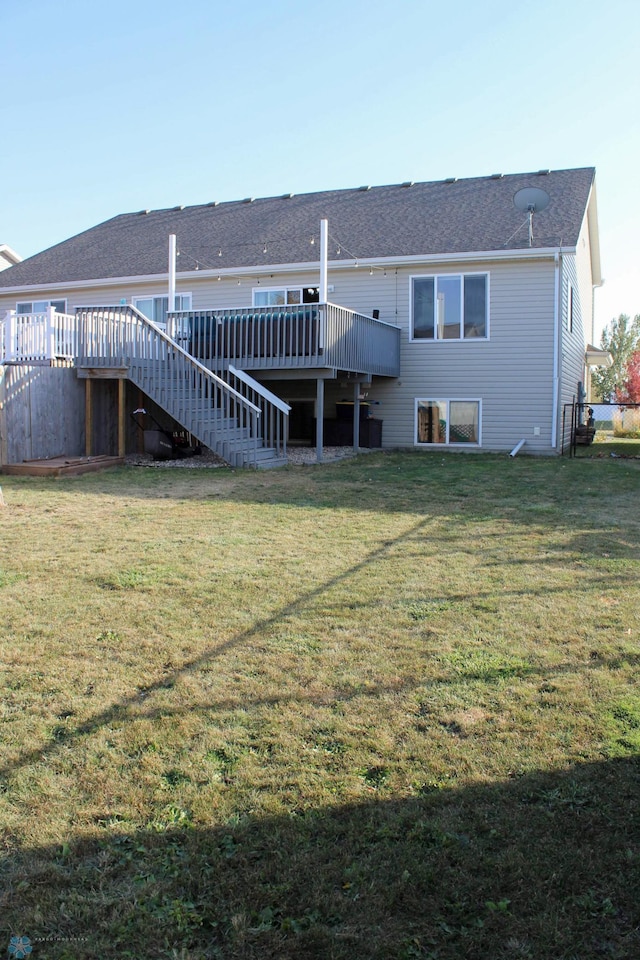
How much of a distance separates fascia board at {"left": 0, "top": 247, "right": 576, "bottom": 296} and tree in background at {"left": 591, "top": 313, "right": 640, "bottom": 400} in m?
35.4

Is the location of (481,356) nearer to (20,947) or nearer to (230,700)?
(230,700)

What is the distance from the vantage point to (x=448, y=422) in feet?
60.5

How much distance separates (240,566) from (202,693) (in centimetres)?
250

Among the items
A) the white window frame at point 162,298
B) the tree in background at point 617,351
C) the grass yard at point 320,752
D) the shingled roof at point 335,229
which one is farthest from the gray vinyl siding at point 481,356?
the tree in background at point 617,351

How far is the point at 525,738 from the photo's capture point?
11.5ft

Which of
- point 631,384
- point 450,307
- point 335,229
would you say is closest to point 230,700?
point 450,307

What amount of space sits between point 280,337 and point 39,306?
10189 mm

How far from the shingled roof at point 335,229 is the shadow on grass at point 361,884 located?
15890mm

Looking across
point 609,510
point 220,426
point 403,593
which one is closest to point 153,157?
point 220,426

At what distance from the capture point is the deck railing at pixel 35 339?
49.5ft

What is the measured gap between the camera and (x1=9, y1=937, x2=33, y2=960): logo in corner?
89.2 inches

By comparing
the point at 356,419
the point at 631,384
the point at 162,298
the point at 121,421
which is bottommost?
the point at 121,421

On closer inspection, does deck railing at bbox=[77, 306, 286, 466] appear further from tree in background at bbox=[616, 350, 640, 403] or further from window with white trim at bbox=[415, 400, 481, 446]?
tree in background at bbox=[616, 350, 640, 403]

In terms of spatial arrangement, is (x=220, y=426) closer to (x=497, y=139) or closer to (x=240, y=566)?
(x=240, y=566)
